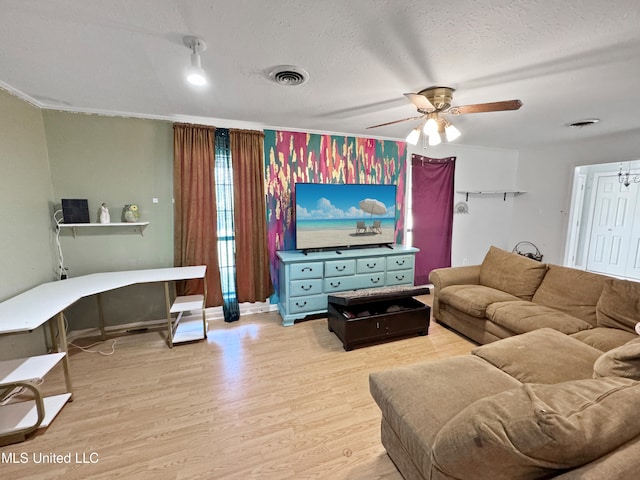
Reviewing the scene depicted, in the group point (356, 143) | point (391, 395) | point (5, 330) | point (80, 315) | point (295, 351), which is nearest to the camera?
point (391, 395)

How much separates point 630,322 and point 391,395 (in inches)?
82.2

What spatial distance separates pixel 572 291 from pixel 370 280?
197 cm

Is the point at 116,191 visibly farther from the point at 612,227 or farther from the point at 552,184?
the point at 612,227

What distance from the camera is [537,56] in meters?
1.73

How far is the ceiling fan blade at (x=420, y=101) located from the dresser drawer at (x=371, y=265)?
191 cm

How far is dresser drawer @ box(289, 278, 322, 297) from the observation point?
3229mm

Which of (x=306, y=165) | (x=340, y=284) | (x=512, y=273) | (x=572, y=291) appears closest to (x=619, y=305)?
(x=572, y=291)

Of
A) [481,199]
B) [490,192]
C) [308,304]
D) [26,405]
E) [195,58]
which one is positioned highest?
[195,58]

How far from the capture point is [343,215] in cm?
371

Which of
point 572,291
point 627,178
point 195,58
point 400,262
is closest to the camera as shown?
point 195,58

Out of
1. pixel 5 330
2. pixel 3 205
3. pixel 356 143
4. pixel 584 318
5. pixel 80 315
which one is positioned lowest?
pixel 80 315

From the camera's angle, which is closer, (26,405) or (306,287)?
(26,405)

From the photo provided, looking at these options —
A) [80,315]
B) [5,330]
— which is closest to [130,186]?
[80,315]

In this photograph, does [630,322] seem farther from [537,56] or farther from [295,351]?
[295,351]
